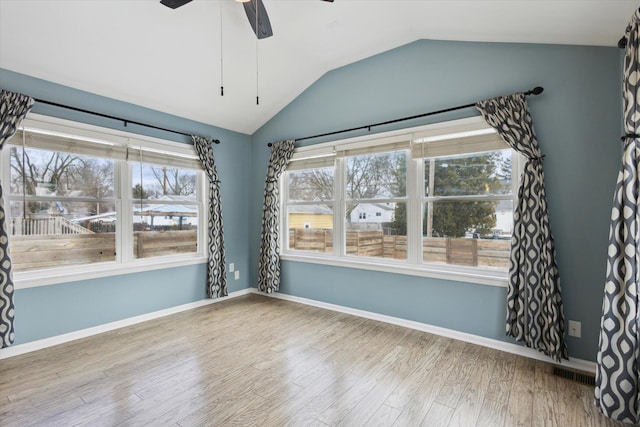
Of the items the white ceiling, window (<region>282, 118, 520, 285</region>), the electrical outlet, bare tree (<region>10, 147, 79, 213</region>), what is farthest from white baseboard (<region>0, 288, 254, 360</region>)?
the electrical outlet

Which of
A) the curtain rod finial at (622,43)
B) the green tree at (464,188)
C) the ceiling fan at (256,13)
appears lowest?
the green tree at (464,188)

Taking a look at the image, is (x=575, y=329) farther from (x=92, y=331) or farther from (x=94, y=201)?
(x=94, y=201)

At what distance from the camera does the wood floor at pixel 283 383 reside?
6.05ft

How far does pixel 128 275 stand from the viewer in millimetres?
3379

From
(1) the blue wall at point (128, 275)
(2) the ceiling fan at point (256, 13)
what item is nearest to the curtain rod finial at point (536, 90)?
(2) the ceiling fan at point (256, 13)

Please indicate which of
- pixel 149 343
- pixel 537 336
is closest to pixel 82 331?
pixel 149 343

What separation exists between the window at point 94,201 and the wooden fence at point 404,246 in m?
1.63

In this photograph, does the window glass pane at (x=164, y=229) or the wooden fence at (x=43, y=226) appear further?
the window glass pane at (x=164, y=229)

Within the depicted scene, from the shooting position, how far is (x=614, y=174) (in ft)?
7.48

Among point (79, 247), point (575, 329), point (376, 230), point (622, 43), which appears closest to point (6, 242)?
point (79, 247)

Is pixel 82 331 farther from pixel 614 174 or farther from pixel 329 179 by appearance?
pixel 614 174

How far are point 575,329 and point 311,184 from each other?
324cm

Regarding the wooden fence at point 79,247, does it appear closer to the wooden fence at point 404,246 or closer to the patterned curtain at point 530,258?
the wooden fence at point 404,246

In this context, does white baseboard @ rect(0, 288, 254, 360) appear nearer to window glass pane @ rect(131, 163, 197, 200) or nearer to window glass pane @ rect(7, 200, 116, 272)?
window glass pane @ rect(7, 200, 116, 272)
